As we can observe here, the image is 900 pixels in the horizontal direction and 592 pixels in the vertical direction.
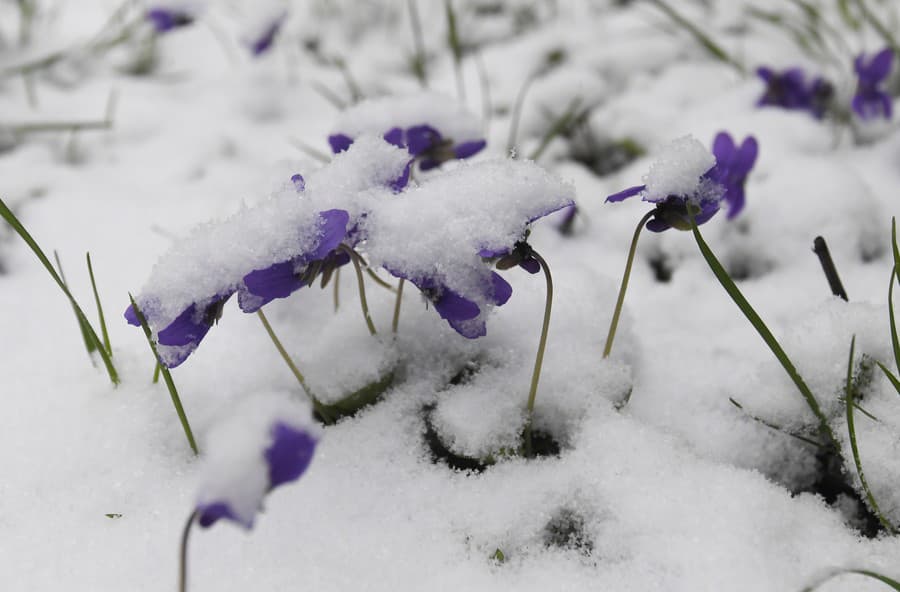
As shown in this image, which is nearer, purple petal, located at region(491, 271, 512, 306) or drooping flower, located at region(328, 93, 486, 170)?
purple petal, located at region(491, 271, 512, 306)

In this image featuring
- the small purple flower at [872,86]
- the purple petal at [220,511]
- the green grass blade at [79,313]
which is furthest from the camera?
the small purple flower at [872,86]

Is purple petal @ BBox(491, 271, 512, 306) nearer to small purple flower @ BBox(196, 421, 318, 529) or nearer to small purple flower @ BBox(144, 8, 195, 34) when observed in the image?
small purple flower @ BBox(196, 421, 318, 529)

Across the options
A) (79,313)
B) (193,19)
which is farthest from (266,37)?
(79,313)

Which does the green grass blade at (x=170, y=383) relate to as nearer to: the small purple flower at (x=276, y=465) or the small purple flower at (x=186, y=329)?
the small purple flower at (x=186, y=329)

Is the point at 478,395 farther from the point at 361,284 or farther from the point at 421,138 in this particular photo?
the point at 421,138

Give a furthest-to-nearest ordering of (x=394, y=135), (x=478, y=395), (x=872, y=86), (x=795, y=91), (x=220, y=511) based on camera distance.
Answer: (x=795, y=91), (x=872, y=86), (x=394, y=135), (x=478, y=395), (x=220, y=511)

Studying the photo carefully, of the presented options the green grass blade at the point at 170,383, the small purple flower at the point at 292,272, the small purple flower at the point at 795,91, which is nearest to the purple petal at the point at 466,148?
the small purple flower at the point at 292,272

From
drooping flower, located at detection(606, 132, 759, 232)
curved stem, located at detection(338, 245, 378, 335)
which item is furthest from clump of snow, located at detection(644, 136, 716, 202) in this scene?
curved stem, located at detection(338, 245, 378, 335)
